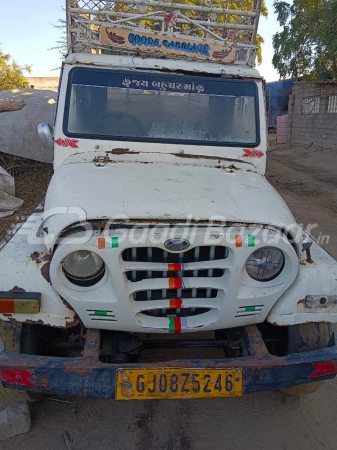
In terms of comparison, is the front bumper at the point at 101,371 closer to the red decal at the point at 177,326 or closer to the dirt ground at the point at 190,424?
the red decal at the point at 177,326

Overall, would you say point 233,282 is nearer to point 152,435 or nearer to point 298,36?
point 152,435

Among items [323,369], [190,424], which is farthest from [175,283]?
[190,424]

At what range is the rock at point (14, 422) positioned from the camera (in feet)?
8.54

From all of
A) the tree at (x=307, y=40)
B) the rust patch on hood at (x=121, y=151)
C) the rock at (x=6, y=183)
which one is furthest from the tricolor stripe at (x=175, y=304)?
the tree at (x=307, y=40)

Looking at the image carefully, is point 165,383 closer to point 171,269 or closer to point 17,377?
point 171,269

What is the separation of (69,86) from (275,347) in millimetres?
2591

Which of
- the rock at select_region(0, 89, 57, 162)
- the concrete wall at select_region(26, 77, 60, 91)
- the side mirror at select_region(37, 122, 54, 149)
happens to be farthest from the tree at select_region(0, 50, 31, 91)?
the side mirror at select_region(37, 122, 54, 149)

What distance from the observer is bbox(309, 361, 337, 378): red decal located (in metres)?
2.29

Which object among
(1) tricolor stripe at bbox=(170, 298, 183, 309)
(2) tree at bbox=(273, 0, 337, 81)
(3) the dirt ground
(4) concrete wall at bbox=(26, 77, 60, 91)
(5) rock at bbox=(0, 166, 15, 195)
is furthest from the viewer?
(4) concrete wall at bbox=(26, 77, 60, 91)

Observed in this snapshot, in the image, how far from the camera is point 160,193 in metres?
2.54

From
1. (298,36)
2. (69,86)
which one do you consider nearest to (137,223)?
(69,86)

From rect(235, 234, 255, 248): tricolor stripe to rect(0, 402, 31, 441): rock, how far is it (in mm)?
1753

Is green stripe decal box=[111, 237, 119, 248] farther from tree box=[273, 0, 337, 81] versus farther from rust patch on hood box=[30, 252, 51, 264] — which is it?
tree box=[273, 0, 337, 81]

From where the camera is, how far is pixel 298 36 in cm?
1609
